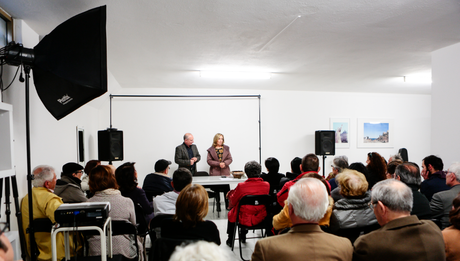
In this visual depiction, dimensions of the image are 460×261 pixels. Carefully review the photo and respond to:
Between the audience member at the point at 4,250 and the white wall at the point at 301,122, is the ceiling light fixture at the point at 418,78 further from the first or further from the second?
the audience member at the point at 4,250

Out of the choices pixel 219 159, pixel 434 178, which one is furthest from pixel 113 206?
pixel 219 159

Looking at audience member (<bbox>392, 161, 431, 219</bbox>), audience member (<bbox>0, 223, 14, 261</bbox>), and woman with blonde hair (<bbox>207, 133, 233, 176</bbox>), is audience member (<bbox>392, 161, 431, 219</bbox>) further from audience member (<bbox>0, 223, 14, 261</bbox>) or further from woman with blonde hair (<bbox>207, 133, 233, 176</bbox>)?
woman with blonde hair (<bbox>207, 133, 233, 176</bbox>)

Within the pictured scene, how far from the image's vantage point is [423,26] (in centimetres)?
330

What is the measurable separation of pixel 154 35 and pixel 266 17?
139 cm

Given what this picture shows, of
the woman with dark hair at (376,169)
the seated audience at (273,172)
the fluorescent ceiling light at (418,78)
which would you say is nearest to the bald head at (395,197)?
the woman with dark hair at (376,169)

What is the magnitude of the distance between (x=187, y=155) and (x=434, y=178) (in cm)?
440

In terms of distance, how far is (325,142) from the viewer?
738cm

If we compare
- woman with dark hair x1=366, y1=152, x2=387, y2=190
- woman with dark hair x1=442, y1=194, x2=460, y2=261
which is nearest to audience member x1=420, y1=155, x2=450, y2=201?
woman with dark hair x1=366, y1=152, x2=387, y2=190

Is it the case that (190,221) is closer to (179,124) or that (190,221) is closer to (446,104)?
(446,104)

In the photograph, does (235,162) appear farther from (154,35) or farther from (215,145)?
(154,35)

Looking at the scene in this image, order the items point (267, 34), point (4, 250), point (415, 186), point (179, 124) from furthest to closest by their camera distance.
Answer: point (179, 124) < point (267, 34) < point (415, 186) < point (4, 250)

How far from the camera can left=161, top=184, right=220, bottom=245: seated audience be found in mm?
1880

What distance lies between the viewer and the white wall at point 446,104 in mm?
3955

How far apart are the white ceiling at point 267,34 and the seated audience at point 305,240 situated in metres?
1.95
